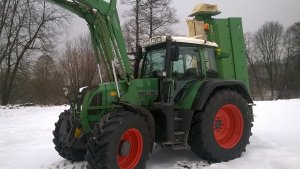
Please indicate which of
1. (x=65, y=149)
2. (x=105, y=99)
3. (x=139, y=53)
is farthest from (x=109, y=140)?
(x=139, y=53)

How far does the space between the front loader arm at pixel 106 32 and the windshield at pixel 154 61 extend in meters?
0.81

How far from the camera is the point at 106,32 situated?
660 cm

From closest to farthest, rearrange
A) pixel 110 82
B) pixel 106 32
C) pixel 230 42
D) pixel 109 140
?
pixel 109 140 → pixel 106 32 → pixel 110 82 → pixel 230 42

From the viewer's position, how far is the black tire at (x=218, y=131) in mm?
6824

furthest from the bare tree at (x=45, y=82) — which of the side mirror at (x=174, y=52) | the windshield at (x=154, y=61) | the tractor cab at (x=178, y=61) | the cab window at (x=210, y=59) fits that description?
the side mirror at (x=174, y=52)

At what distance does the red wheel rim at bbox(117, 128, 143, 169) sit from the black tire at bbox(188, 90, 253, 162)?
126cm

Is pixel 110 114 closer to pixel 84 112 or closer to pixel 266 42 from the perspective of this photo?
pixel 84 112

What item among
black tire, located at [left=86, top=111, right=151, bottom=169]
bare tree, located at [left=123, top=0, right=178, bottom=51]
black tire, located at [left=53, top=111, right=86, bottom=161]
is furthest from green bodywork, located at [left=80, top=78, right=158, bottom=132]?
bare tree, located at [left=123, top=0, right=178, bottom=51]

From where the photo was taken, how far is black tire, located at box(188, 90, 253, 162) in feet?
22.4

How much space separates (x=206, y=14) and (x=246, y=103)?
257cm

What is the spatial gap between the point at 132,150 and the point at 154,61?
2.16 meters

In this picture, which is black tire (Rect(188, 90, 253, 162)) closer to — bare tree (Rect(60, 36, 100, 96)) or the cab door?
the cab door

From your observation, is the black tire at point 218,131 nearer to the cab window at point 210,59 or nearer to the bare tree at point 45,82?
the cab window at point 210,59

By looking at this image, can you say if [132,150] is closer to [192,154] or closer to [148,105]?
[148,105]
